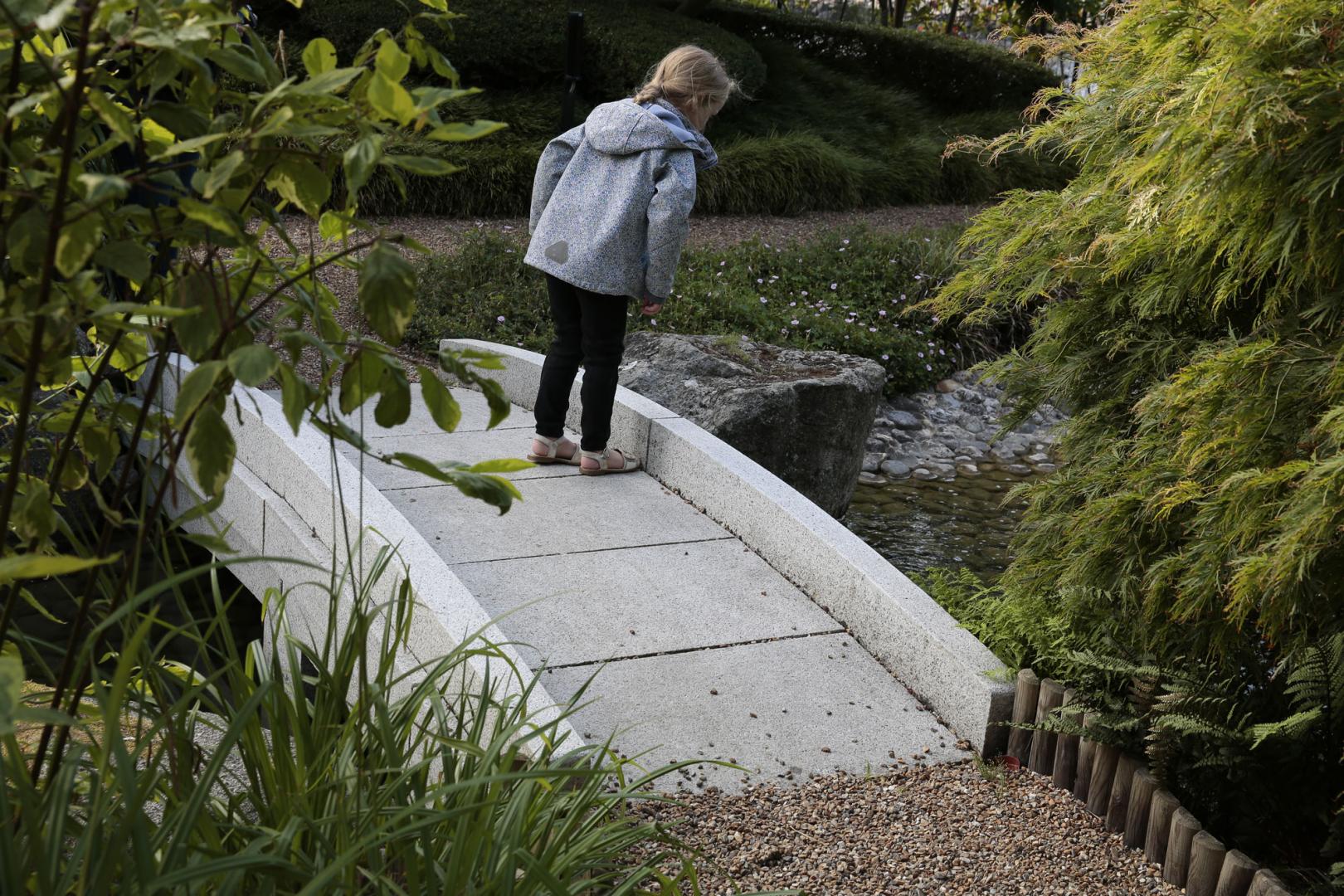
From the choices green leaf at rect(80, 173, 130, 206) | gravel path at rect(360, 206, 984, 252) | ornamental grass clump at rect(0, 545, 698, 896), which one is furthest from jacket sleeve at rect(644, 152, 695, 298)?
gravel path at rect(360, 206, 984, 252)

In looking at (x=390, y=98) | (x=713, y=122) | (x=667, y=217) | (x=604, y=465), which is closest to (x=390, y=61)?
(x=390, y=98)

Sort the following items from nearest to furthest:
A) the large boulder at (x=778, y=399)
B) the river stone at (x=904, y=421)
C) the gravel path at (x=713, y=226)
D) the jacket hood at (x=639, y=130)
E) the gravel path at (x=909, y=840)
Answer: the gravel path at (x=909, y=840), the jacket hood at (x=639, y=130), the large boulder at (x=778, y=399), the river stone at (x=904, y=421), the gravel path at (x=713, y=226)

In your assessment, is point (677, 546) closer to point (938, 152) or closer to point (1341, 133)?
point (1341, 133)

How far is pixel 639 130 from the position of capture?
→ 475cm

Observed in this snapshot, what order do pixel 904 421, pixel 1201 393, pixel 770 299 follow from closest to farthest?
pixel 1201 393 < pixel 904 421 < pixel 770 299

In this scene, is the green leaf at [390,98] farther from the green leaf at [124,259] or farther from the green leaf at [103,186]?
the green leaf at [124,259]

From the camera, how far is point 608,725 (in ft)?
11.2

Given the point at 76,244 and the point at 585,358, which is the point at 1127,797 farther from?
the point at 585,358

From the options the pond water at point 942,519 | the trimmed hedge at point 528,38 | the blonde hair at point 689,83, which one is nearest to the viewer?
the blonde hair at point 689,83

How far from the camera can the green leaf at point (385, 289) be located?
4.35 feet

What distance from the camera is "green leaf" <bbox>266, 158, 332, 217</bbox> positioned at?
4.80 feet

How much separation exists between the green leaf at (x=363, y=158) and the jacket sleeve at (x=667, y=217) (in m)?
3.52

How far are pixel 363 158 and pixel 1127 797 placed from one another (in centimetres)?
265

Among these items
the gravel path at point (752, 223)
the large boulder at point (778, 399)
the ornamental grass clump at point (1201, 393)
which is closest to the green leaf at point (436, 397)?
the ornamental grass clump at point (1201, 393)
